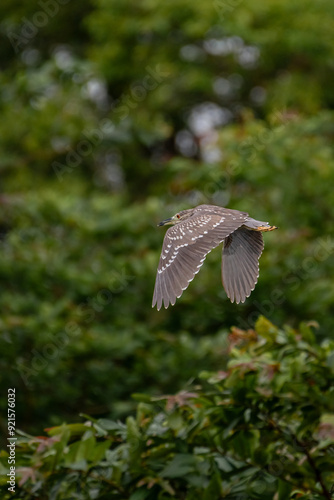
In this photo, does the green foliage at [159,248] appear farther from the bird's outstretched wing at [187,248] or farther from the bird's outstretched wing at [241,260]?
the bird's outstretched wing at [187,248]

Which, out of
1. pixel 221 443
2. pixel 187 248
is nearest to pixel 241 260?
pixel 187 248

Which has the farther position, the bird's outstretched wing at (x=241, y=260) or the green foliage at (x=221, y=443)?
the bird's outstretched wing at (x=241, y=260)

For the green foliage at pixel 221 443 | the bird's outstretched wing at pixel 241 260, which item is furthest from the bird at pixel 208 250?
the green foliage at pixel 221 443

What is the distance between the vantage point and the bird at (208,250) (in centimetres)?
379

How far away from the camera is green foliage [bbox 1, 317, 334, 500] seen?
3891mm

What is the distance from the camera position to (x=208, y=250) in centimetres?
385

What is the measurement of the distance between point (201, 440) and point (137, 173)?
422 inches

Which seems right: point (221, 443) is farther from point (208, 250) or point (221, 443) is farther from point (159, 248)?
point (159, 248)

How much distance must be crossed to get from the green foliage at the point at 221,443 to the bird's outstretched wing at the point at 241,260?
0.78 feet

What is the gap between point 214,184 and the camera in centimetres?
827

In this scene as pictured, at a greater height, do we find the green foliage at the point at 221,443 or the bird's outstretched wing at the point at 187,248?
the bird's outstretched wing at the point at 187,248

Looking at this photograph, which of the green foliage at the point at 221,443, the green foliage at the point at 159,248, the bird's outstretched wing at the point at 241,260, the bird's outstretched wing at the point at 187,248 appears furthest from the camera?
the bird's outstretched wing at the point at 241,260

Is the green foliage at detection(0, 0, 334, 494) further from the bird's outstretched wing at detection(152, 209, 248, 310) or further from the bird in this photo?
the bird's outstretched wing at detection(152, 209, 248, 310)

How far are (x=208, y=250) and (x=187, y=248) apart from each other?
13 cm
